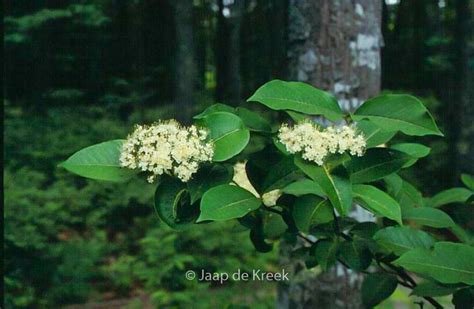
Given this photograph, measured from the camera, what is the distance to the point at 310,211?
3.60 feet

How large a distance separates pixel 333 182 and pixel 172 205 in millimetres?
255

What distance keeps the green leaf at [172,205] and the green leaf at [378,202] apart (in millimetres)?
268

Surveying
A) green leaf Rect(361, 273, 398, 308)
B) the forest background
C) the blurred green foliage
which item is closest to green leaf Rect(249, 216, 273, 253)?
green leaf Rect(361, 273, 398, 308)

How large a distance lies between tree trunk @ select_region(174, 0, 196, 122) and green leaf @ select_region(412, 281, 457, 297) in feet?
14.5

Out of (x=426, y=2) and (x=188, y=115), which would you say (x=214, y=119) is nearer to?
(x=188, y=115)

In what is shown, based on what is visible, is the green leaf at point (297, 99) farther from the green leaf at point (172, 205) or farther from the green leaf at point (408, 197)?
the green leaf at point (408, 197)

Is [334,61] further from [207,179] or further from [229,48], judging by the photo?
[229,48]

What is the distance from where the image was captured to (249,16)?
6270 millimetres

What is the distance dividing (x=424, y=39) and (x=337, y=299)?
482 cm

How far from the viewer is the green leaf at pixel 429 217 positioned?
1.34 meters

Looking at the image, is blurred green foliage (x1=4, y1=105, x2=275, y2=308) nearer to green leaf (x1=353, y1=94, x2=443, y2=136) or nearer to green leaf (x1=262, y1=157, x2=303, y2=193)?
green leaf (x1=262, y1=157, x2=303, y2=193)

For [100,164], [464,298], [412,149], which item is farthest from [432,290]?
[100,164]

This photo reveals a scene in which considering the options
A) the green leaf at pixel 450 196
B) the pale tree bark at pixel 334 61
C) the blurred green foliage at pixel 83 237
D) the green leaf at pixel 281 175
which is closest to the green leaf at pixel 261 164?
the green leaf at pixel 281 175

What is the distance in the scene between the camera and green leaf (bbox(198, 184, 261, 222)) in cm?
101
